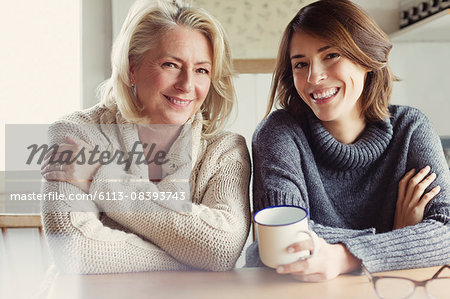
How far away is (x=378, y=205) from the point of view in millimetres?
1143

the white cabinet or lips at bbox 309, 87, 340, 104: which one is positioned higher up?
the white cabinet

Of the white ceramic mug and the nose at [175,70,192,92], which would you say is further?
the nose at [175,70,192,92]

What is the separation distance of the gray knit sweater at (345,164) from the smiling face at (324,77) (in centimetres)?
8

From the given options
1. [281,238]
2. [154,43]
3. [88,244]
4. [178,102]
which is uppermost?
[154,43]

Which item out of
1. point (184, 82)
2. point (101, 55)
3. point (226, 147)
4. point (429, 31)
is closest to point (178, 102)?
point (184, 82)

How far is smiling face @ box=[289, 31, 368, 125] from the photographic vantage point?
1.07 meters

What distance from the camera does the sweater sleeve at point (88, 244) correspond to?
2.81 feet

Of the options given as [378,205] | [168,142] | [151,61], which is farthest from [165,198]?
[378,205]

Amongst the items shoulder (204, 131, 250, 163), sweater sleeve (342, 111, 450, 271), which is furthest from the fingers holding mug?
shoulder (204, 131, 250, 163)

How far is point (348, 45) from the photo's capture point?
41.5 inches

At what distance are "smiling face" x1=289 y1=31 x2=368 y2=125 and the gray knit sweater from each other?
8 centimetres

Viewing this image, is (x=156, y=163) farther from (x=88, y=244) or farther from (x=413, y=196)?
(x=413, y=196)

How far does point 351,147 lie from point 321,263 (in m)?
0.43

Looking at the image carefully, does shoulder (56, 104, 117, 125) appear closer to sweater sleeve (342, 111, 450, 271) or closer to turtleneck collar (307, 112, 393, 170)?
turtleneck collar (307, 112, 393, 170)
